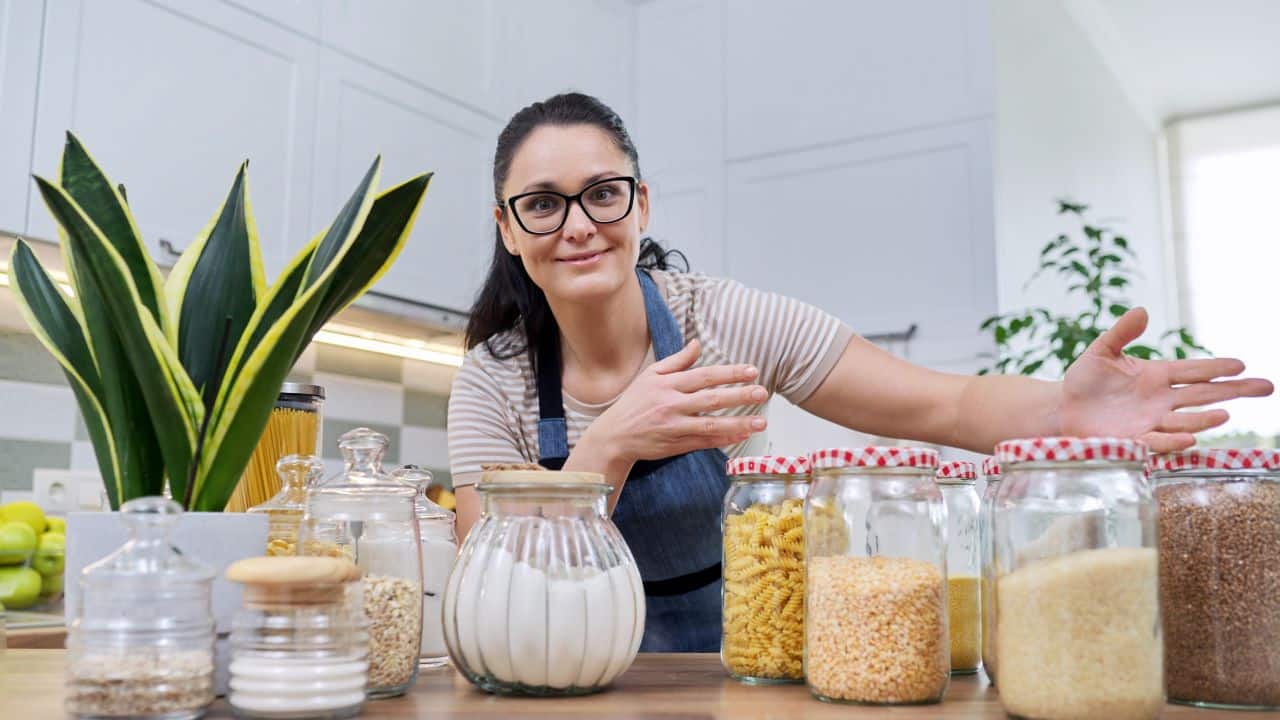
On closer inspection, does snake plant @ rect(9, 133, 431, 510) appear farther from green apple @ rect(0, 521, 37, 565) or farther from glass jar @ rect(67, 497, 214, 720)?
green apple @ rect(0, 521, 37, 565)

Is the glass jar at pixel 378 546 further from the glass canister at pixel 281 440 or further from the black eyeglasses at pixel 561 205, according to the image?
the black eyeglasses at pixel 561 205

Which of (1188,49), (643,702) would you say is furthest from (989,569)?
(1188,49)

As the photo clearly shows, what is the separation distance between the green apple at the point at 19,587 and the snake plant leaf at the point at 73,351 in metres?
1.08

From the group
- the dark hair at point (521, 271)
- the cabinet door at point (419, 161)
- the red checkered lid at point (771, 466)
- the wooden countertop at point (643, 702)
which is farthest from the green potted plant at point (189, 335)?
the cabinet door at point (419, 161)

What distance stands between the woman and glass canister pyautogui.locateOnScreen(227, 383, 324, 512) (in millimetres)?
181

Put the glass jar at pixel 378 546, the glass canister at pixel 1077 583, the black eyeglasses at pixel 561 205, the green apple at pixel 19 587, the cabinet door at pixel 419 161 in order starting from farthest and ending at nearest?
the cabinet door at pixel 419 161, the green apple at pixel 19 587, the black eyeglasses at pixel 561 205, the glass jar at pixel 378 546, the glass canister at pixel 1077 583

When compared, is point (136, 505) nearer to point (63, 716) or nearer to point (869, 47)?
point (63, 716)

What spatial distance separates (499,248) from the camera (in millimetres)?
1553

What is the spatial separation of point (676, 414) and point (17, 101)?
1.68 m

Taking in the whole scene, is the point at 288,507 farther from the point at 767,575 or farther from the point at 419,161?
the point at 419,161

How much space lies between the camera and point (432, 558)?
0.83 meters

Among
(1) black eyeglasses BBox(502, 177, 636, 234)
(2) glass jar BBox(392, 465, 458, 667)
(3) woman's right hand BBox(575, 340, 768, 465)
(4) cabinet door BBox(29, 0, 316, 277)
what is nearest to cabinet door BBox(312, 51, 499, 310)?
(4) cabinet door BBox(29, 0, 316, 277)

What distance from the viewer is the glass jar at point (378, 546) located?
693mm

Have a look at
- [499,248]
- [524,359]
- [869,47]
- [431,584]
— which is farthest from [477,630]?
[869,47]
